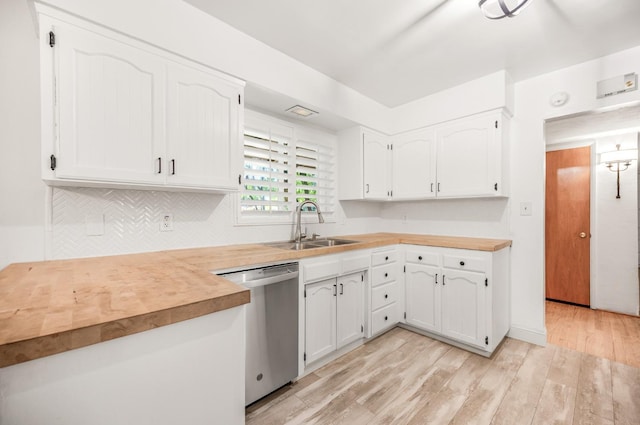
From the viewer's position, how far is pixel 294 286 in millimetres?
1880

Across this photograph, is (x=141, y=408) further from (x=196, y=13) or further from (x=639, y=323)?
(x=639, y=323)

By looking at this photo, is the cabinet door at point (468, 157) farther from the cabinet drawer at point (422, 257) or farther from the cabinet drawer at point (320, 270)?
the cabinet drawer at point (320, 270)

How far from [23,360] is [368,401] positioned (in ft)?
5.67

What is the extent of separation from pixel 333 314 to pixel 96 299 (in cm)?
164

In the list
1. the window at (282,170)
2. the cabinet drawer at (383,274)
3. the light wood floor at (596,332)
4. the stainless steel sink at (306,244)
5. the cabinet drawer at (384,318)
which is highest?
the window at (282,170)

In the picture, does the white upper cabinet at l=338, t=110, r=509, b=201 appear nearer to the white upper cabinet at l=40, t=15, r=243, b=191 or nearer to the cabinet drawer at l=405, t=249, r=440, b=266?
the cabinet drawer at l=405, t=249, r=440, b=266

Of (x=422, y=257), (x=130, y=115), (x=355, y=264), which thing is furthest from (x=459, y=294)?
(x=130, y=115)

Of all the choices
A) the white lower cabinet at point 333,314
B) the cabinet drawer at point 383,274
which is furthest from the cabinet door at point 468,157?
the white lower cabinet at point 333,314

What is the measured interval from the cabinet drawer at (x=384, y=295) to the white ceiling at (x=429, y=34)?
6.60 feet

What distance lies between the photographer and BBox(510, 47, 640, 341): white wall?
2.41 m

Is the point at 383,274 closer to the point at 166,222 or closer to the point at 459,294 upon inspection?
the point at 459,294

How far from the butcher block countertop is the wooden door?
431cm

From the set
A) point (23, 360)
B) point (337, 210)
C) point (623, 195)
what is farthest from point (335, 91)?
point (623, 195)

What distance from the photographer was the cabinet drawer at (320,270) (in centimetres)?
197
